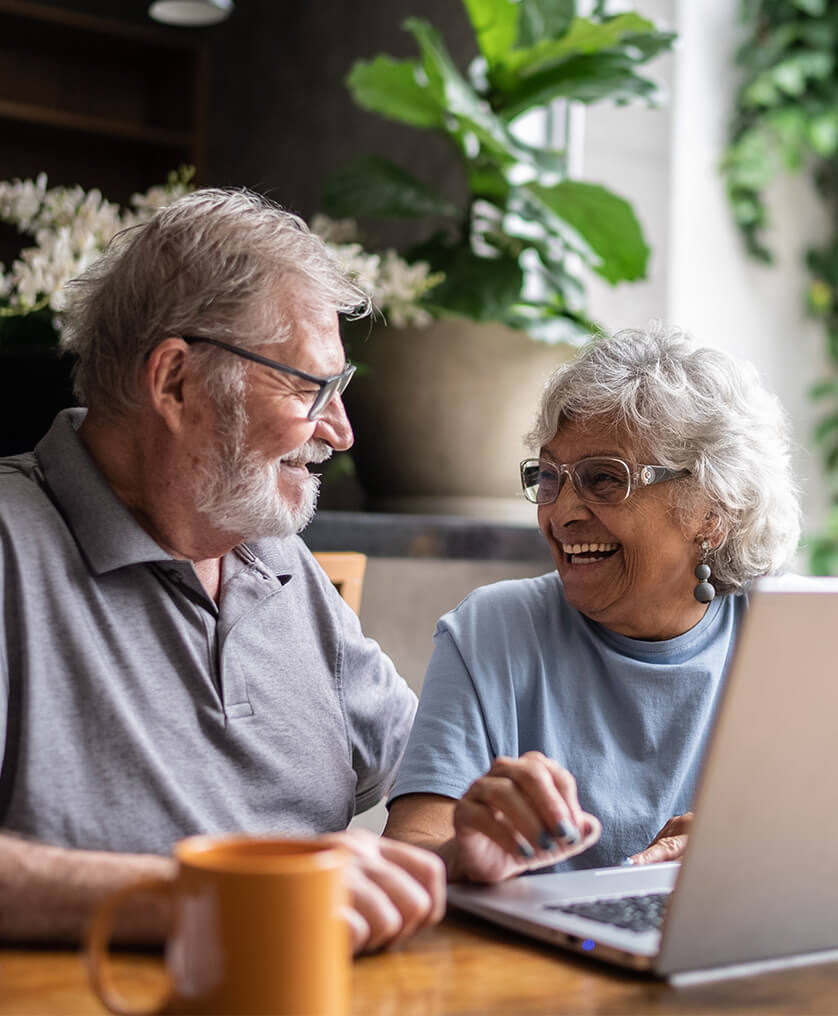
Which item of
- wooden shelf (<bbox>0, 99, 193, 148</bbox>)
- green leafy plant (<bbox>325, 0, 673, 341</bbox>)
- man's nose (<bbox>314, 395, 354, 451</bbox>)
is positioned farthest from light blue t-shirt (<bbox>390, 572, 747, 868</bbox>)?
wooden shelf (<bbox>0, 99, 193, 148</bbox>)

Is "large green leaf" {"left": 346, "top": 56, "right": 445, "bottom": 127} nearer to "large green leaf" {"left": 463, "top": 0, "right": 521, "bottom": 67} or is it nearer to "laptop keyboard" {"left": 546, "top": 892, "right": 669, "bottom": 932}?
"large green leaf" {"left": 463, "top": 0, "right": 521, "bottom": 67}

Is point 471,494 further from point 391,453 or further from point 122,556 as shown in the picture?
point 122,556

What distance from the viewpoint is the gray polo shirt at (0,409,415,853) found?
109cm

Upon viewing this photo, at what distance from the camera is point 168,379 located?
1273 mm

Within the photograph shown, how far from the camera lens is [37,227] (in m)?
1.88

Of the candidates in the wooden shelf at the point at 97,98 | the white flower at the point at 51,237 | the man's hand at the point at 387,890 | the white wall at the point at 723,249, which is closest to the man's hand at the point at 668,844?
the man's hand at the point at 387,890

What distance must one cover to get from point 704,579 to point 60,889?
915 mm

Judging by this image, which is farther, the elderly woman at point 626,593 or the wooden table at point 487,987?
the elderly woman at point 626,593

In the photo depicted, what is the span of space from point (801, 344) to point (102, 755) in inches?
105

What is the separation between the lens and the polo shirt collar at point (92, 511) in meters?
1.17

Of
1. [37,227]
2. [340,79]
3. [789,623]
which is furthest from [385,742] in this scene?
[340,79]

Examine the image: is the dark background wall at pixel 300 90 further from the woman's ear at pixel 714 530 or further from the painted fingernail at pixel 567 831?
the painted fingernail at pixel 567 831

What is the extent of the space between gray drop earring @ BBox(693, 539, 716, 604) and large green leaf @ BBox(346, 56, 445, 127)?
125 centimetres

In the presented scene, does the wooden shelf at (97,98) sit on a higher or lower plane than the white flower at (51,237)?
higher
